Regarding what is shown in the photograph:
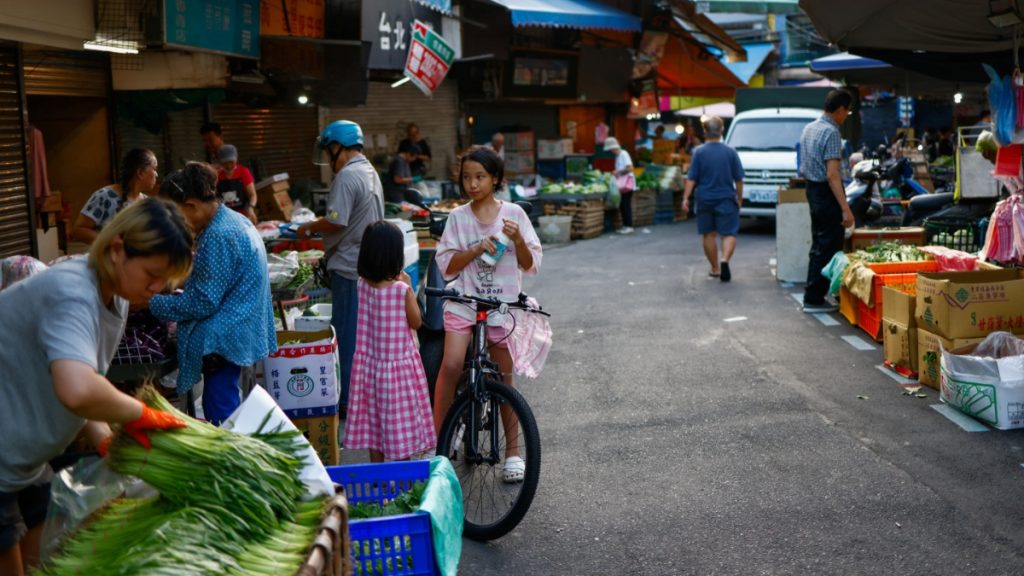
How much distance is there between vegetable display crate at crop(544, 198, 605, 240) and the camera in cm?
2075

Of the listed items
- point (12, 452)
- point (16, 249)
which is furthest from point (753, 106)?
point (12, 452)

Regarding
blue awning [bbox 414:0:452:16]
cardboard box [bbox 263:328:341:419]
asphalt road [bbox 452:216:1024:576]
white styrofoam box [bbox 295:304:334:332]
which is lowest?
asphalt road [bbox 452:216:1024:576]

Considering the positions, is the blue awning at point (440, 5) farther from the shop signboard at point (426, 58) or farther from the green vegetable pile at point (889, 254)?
the green vegetable pile at point (889, 254)

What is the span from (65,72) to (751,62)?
3136 centimetres

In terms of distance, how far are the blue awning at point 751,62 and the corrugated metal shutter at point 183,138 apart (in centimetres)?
2353

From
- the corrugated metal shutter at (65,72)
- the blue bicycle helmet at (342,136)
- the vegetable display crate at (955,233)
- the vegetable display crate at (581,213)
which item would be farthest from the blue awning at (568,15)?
the blue bicycle helmet at (342,136)

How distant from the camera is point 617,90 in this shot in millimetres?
26000

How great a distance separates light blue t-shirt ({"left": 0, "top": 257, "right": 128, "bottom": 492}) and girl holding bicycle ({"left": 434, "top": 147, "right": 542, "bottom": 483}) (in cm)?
271

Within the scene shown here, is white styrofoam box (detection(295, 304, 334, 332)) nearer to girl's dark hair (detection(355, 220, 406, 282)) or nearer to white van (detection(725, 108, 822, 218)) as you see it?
girl's dark hair (detection(355, 220, 406, 282))

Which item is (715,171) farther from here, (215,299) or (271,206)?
(215,299)

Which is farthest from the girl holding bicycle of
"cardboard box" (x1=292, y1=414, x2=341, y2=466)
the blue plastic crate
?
the blue plastic crate

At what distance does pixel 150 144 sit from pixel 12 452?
9.97 metres

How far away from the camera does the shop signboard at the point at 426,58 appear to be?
13.7 meters

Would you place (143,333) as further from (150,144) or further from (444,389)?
(150,144)
